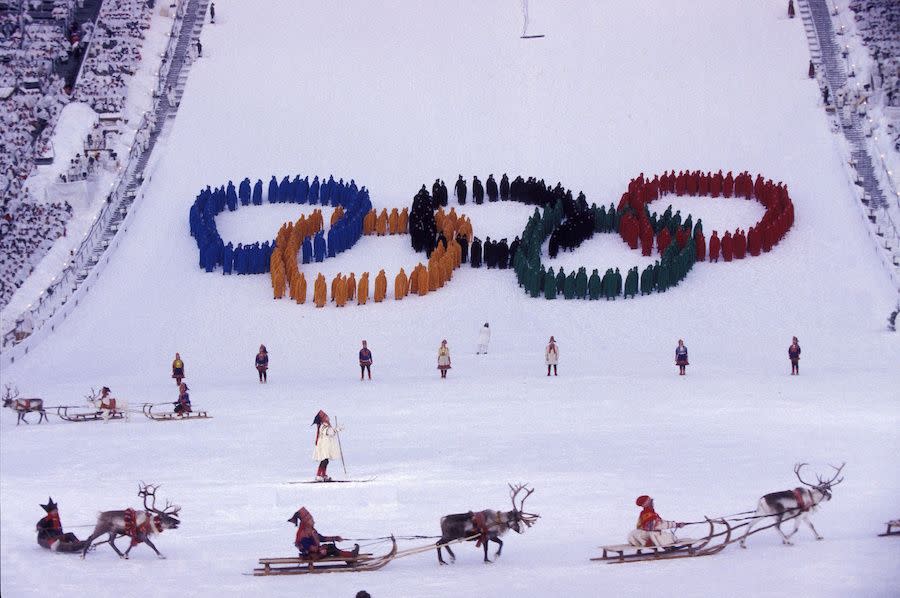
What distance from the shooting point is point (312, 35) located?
3988cm

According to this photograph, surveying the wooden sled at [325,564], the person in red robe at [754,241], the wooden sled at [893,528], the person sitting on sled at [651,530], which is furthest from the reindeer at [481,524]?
the person in red robe at [754,241]

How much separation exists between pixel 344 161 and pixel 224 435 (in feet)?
49.1

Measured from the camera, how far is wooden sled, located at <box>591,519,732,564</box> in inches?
561

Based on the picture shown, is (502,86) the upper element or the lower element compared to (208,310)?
upper

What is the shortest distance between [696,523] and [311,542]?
3.18 m

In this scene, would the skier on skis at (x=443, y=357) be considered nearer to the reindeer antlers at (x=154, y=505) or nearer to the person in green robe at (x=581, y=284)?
the person in green robe at (x=581, y=284)

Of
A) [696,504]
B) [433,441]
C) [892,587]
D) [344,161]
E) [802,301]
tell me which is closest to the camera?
[892,587]

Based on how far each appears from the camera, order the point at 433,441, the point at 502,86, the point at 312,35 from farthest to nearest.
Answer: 1. the point at 312,35
2. the point at 502,86
3. the point at 433,441

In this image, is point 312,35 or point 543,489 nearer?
point 543,489

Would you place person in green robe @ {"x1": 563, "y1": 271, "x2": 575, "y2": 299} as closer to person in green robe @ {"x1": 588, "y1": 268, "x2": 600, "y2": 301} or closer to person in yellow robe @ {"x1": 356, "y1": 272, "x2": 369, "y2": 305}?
person in green robe @ {"x1": 588, "y1": 268, "x2": 600, "y2": 301}

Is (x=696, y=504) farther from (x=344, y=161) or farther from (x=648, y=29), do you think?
(x=648, y=29)

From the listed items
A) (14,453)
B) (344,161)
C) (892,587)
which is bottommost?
(892,587)

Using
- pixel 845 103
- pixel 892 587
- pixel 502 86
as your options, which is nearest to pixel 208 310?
pixel 502 86

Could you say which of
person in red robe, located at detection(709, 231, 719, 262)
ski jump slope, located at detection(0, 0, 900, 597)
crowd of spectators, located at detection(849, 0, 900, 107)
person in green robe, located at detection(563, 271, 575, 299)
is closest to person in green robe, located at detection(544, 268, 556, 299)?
person in green robe, located at detection(563, 271, 575, 299)
